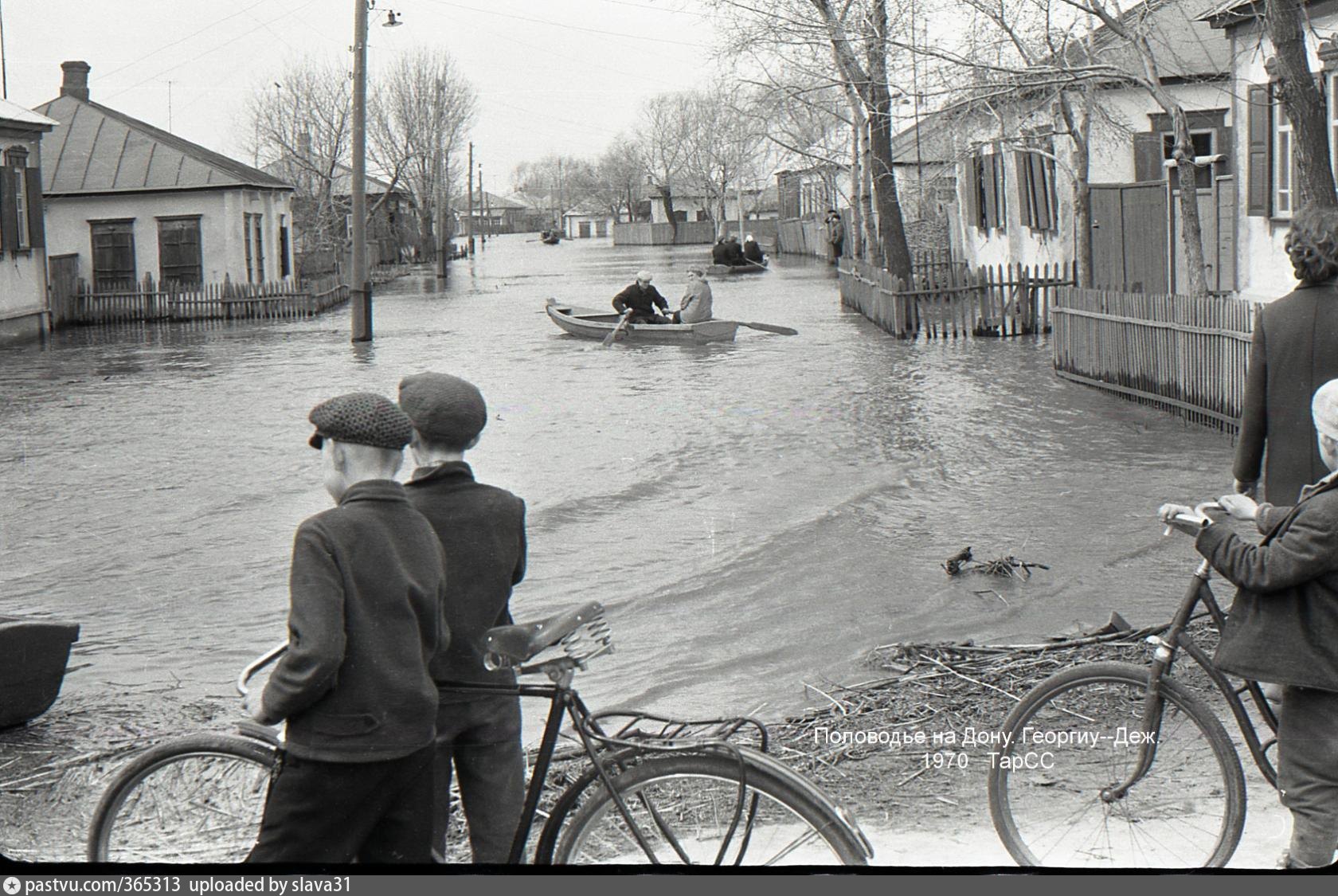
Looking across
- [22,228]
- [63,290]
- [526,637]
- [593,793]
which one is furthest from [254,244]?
[593,793]

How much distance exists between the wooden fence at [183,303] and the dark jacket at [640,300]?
104 cm

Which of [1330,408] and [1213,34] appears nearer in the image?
[1330,408]

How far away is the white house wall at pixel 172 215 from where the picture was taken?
5.04 m

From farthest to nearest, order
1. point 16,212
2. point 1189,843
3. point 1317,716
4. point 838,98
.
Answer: point 838,98
point 16,212
point 1189,843
point 1317,716

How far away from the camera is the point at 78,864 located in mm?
3602

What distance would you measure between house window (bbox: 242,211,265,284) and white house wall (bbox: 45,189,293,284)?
0.08 feet

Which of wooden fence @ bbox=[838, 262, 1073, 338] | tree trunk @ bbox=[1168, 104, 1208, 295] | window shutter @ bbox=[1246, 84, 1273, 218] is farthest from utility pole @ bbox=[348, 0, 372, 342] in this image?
window shutter @ bbox=[1246, 84, 1273, 218]

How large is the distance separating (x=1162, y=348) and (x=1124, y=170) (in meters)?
12.0

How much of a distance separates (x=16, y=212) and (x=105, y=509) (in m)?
1.91

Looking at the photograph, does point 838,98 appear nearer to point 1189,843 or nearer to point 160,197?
point 160,197

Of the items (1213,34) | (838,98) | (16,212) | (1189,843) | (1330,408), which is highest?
(1213,34)

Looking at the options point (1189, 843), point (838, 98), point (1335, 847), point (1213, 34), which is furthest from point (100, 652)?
point (1213, 34)

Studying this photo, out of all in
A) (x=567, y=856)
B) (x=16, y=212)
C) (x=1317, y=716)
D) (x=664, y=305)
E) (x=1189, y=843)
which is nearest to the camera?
(x=567, y=856)

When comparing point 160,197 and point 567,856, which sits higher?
point 160,197
